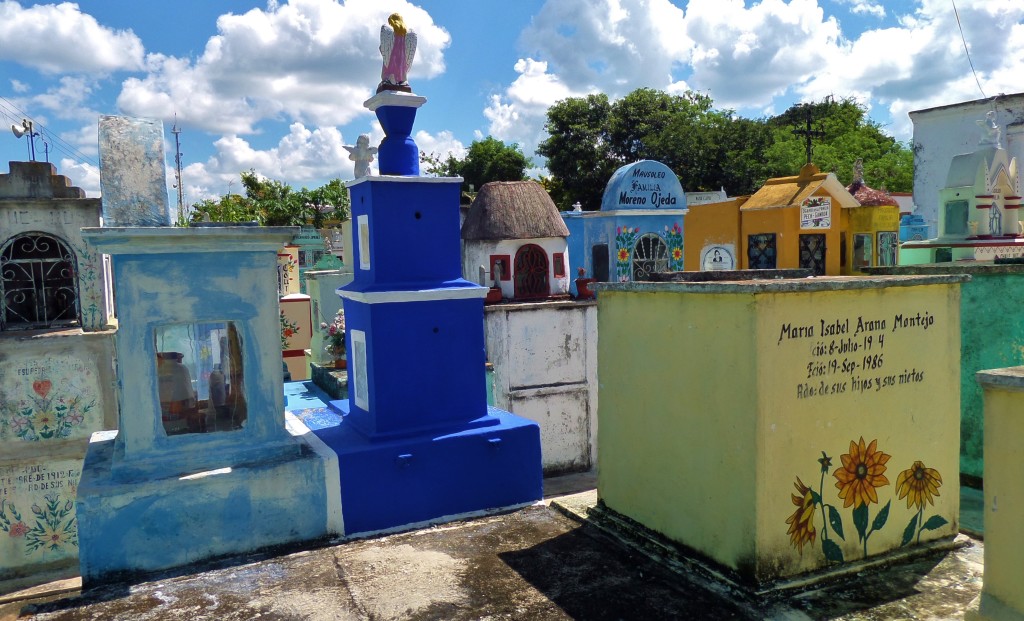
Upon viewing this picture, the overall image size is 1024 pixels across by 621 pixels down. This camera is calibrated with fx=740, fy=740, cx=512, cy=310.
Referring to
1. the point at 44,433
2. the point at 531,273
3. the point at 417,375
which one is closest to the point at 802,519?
the point at 417,375

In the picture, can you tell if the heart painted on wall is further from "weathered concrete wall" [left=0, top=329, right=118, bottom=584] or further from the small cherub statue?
the small cherub statue

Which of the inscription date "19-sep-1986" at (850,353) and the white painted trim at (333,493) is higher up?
the inscription date "19-sep-1986" at (850,353)

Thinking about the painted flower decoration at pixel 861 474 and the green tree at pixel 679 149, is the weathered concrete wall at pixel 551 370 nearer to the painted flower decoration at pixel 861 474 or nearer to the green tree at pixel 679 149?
the painted flower decoration at pixel 861 474

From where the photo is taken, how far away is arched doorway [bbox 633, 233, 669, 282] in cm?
1570

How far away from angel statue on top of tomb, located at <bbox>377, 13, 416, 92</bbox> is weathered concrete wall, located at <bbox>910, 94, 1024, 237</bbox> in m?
24.8

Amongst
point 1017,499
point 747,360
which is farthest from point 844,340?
point 1017,499

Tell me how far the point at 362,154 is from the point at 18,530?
299 inches

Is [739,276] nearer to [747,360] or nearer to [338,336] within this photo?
[747,360]

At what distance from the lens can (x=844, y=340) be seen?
4.82 meters

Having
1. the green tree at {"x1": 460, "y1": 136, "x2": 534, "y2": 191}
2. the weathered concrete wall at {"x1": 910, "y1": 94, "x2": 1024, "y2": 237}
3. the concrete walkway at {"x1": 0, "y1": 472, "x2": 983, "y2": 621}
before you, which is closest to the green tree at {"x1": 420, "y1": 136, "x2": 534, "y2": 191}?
the green tree at {"x1": 460, "y1": 136, "x2": 534, "y2": 191}

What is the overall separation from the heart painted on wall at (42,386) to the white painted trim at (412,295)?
599 centimetres

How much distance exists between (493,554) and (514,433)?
1784mm

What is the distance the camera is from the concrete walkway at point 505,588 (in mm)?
4492

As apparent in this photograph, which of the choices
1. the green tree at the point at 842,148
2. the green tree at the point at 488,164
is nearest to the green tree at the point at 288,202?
the green tree at the point at 488,164
